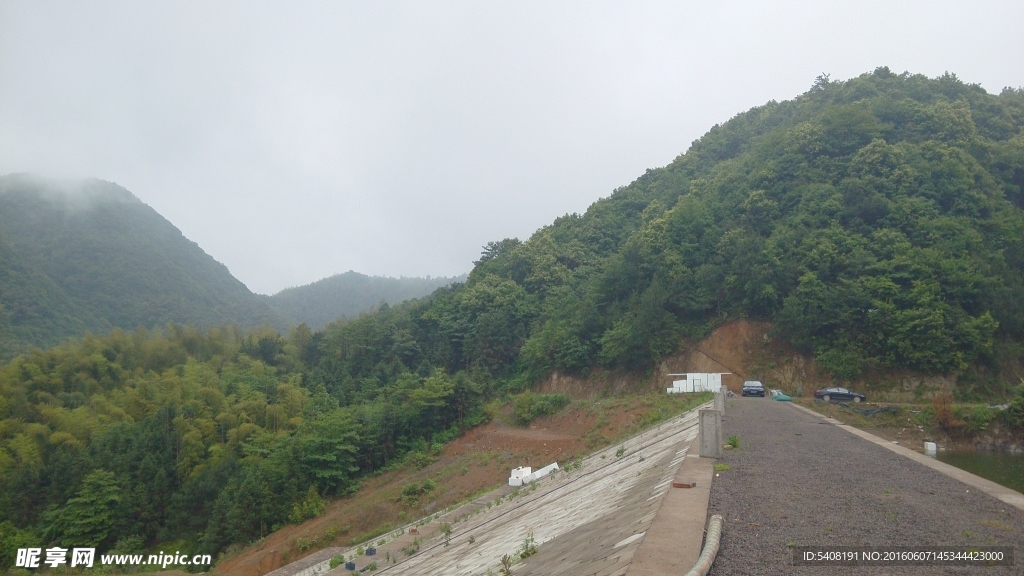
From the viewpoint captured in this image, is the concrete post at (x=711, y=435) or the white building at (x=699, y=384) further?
the white building at (x=699, y=384)

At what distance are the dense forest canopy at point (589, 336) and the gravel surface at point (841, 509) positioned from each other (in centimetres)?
1788

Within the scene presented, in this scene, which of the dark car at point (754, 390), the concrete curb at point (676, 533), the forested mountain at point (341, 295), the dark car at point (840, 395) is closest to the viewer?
the concrete curb at point (676, 533)

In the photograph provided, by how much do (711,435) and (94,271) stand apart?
112065mm

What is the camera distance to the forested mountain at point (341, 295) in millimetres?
136250

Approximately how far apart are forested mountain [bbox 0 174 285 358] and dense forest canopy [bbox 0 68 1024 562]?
2914 cm

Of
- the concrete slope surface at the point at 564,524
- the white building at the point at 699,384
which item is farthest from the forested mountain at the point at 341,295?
the concrete slope surface at the point at 564,524

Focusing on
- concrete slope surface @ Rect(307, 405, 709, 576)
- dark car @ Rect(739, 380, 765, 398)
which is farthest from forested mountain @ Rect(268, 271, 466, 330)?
concrete slope surface @ Rect(307, 405, 709, 576)

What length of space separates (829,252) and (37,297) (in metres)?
87.3

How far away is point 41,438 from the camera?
107 feet

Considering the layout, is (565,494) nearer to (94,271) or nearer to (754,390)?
(754,390)

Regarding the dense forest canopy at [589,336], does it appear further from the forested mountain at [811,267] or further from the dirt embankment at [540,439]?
the dirt embankment at [540,439]

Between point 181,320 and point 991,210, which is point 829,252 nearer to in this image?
point 991,210

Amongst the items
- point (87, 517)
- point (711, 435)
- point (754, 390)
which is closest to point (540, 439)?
point (754, 390)

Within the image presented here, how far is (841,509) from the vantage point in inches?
252
